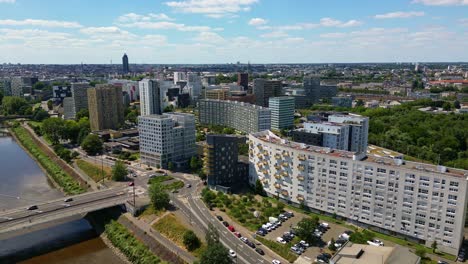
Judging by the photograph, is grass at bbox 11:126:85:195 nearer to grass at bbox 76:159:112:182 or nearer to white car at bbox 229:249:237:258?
grass at bbox 76:159:112:182

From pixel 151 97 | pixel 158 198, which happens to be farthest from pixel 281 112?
pixel 158 198

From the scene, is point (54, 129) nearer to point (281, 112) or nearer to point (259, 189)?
point (281, 112)

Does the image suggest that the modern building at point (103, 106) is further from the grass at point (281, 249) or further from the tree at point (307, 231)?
the tree at point (307, 231)

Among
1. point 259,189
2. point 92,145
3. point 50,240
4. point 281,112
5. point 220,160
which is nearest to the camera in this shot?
point 50,240

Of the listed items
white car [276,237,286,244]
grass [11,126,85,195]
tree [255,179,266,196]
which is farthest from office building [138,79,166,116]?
white car [276,237,286,244]

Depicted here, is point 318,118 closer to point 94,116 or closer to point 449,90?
point 94,116
